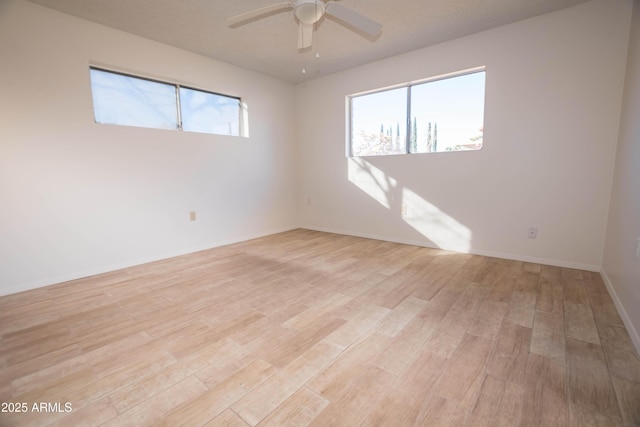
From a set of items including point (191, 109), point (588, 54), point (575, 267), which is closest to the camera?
point (588, 54)

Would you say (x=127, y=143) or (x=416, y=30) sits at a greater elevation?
(x=416, y=30)

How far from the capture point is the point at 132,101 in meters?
3.02

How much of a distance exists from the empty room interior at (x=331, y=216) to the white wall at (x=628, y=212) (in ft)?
0.09

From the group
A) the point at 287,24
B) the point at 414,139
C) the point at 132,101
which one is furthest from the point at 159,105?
the point at 414,139

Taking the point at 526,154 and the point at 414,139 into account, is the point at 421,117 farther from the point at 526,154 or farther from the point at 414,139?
the point at 526,154

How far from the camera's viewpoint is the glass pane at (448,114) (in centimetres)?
316

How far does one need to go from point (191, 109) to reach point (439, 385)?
3.76m

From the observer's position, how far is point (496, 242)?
3113 mm

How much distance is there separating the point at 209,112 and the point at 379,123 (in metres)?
2.35

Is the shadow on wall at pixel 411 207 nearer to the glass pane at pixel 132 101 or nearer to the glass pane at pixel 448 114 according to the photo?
the glass pane at pixel 448 114

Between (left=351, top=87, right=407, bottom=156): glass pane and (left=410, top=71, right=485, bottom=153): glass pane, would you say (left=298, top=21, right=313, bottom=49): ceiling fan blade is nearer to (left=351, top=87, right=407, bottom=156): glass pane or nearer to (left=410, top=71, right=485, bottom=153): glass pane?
(left=351, top=87, right=407, bottom=156): glass pane

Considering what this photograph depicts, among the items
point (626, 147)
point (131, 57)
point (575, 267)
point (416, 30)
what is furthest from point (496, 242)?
point (131, 57)

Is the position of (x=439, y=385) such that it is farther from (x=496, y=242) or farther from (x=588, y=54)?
(x=588, y=54)

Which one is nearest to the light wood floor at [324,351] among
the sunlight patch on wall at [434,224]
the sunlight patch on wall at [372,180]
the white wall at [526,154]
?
the white wall at [526,154]
